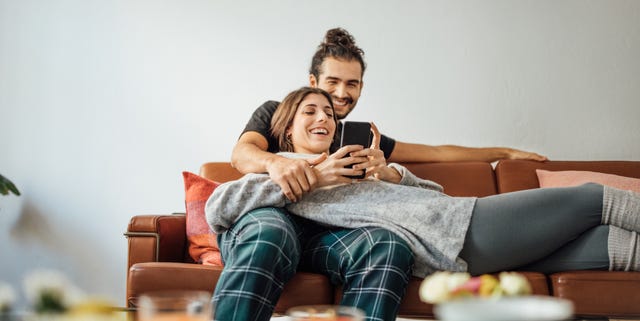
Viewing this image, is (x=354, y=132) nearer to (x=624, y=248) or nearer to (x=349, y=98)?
(x=349, y=98)

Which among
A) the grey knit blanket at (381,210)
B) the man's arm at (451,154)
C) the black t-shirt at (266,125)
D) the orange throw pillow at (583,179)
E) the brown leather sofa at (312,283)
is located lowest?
the brown leather sofa at (312,283)

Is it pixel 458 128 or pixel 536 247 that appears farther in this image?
pixel 458 128

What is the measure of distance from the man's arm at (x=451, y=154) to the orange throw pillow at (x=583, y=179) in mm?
143

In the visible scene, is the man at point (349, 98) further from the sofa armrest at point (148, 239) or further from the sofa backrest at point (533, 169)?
the sofa armrest at point (148, 239)

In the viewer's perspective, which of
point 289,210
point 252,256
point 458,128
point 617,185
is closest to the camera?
point 252,256

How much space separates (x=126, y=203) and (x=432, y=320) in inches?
61.8

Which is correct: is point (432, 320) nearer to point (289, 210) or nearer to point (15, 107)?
point (289, 210)

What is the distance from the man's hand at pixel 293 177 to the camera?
67.4 inches

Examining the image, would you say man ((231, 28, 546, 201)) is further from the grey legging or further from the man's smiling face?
the grey legging

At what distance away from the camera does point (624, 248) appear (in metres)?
1.66

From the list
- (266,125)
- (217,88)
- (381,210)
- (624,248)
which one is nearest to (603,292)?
(624,248)

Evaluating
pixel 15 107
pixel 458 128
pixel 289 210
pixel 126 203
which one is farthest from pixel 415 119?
pixel 15 107

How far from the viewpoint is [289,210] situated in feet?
5.81

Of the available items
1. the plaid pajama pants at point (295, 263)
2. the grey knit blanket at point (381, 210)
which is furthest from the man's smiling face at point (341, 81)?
the plaid pajama pants at point (295, 263)
